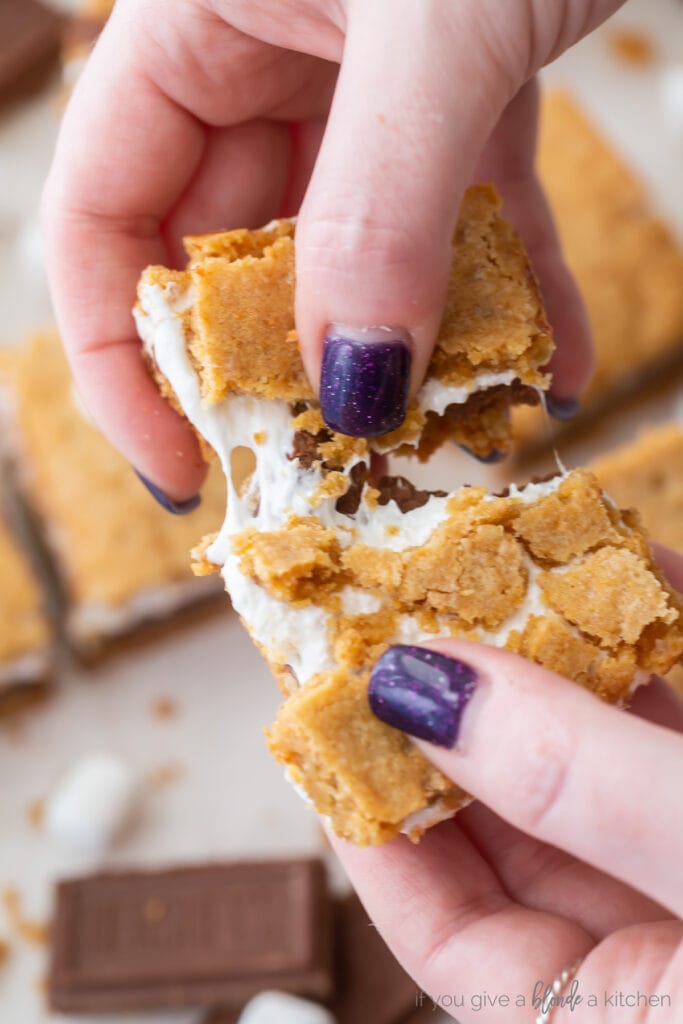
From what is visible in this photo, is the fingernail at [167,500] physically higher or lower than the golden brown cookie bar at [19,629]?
higher

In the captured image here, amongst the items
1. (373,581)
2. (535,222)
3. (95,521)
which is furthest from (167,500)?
(95,521)

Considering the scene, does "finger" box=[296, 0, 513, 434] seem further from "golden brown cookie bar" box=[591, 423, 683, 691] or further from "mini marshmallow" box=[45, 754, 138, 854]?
"mini marshmallow" box=[45, 754, 138, 854]

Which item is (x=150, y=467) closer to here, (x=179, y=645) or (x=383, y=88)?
(x=383, y=88)

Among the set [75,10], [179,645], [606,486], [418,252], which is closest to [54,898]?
[179,645]

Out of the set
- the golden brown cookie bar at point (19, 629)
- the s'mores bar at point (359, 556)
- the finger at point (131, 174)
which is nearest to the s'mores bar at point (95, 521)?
the golden brown cookie bar at point (19, 629)

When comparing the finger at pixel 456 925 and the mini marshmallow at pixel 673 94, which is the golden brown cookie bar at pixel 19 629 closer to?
the finger at pixel 456 925

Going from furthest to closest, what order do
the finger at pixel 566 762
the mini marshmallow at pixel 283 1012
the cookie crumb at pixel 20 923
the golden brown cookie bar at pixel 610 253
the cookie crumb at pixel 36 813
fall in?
1. the golden brown cookie bar at pixel 610 253
2. the cookie crumb at pixel 36 813
3. the cookie crumb at pixel 20 923
4. the mini marshmallow at pixel 283 1012
5. the finger at pixel 566 762
